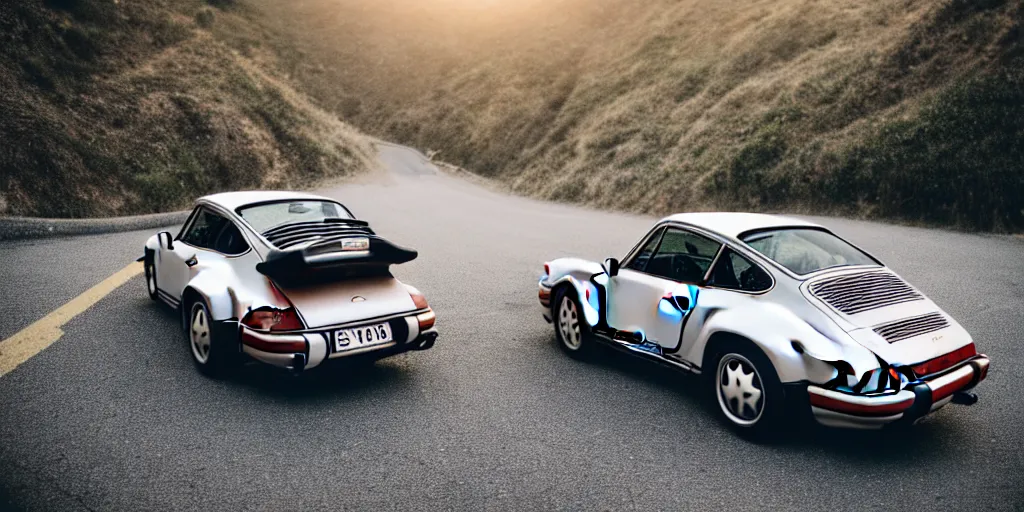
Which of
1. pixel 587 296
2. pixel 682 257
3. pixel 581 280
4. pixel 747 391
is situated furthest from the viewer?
pixel 581 280

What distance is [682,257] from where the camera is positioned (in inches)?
224

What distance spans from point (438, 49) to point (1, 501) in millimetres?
54890

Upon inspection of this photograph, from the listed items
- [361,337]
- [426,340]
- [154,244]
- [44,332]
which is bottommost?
[44,332]

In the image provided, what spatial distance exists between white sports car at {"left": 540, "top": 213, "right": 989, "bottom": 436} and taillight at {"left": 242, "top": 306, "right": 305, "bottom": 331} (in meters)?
2.50

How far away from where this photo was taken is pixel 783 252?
16.5ft

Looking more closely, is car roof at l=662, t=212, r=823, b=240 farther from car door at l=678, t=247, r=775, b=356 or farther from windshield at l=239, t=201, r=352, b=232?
windshield at l=239, t=201, r=352, b=232

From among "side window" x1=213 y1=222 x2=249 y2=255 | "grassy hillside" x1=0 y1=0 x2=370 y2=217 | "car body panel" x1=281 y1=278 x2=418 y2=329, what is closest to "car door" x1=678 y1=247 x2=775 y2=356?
"car body panel" x1=281 y1=278 x2=418 y2=329

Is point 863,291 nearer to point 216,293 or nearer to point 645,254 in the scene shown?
point 645,254

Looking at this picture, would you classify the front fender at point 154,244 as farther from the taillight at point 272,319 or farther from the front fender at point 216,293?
the taillight at point 272,319

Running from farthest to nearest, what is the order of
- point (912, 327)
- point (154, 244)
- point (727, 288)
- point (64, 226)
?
point (64, 226) → point (154, 244) → point (727, 288) → point (912, 327)

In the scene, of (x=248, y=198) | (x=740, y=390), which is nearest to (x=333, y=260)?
(x=248, y=198)

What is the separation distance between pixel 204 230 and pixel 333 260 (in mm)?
1884

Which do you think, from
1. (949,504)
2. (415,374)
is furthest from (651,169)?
(949,504)

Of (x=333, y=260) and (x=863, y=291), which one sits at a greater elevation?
(x=863, y=291)
